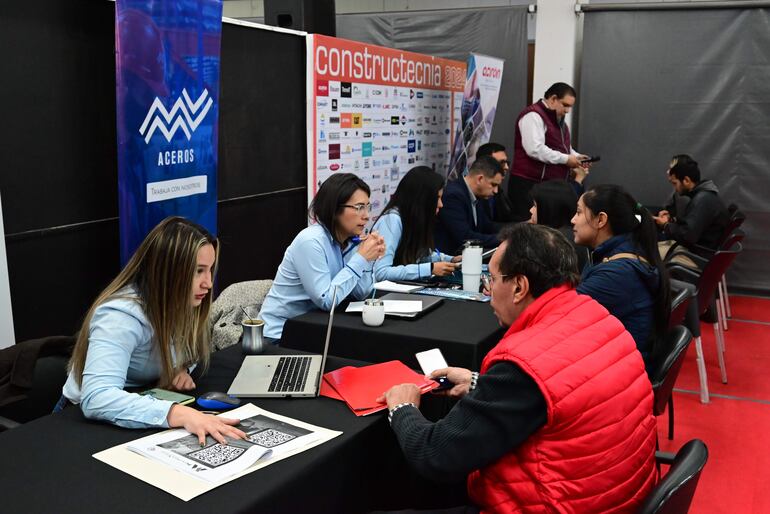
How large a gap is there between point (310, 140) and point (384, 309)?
2227 millimetres

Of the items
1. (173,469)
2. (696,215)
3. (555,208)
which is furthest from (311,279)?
(696,215)

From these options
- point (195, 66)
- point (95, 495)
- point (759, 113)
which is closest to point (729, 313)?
Answer: point (759, 113)

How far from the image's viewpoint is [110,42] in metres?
2.96

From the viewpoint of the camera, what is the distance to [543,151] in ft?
18.7

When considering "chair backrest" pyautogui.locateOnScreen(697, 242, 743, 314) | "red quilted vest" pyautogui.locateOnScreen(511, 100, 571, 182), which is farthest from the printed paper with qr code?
"red quilted vest" pyautogui.locateOnScreen(511, 100, 571, 182)

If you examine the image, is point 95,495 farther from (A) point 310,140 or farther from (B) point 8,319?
(A) point 310,140

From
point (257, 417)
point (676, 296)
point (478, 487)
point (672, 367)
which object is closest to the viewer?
point (478, 487)

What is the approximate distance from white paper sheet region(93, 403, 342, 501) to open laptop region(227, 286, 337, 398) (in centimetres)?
17

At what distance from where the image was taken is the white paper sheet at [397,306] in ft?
8.35

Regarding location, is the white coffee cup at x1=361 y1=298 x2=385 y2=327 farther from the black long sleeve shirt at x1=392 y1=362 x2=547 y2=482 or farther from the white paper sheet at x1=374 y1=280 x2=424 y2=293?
the black long sleeve shirt at x1=392 y1=362 x2=547 y2=482

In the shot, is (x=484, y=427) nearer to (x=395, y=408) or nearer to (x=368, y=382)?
(x=395, y=408)

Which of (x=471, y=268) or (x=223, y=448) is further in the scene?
(x=471, y=268)

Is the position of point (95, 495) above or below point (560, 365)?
below

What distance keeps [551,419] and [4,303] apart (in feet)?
6.51
